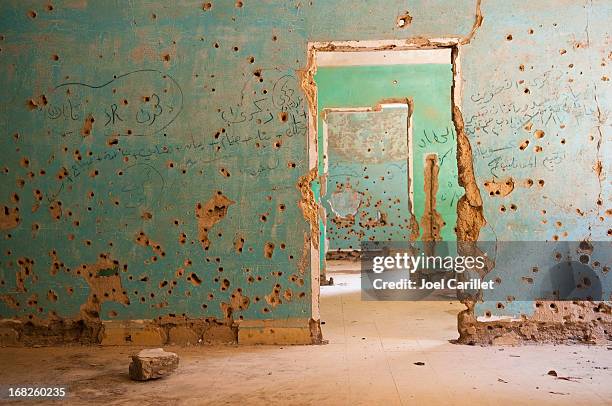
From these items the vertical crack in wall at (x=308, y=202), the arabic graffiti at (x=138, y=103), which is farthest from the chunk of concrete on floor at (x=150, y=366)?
the arabic graffiti at (x=138, y=103)

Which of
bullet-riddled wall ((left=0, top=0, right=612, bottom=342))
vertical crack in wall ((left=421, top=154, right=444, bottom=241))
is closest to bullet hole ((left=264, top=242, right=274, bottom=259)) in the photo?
bullet-riddled wall ((left=0, top=0, right=612, bottom=342))

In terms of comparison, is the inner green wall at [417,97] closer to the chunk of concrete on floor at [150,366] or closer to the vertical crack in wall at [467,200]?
the vertical crack in wall at [467,200]

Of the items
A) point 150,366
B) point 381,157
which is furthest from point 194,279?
point 381,157

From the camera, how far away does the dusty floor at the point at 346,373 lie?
3.39m

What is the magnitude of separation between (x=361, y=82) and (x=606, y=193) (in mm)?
5486

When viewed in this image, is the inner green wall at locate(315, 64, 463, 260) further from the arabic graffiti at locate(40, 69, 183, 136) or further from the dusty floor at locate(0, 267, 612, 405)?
the arabic graffiti at locate(40, 69, 183, 136)

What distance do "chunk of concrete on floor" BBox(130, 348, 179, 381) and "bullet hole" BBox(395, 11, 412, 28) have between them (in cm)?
311

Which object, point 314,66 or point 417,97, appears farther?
point 417,97

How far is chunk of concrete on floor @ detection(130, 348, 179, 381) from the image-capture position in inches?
147

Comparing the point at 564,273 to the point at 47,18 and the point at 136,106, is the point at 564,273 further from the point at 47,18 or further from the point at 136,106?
the point at 47,18

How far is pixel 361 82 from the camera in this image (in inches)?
377

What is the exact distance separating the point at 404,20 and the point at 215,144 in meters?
1.85

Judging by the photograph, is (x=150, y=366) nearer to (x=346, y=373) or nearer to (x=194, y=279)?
(x=194, y=279)

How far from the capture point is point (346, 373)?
3.88m
